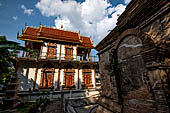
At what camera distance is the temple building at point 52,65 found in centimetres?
1119

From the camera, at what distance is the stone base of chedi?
6.96 ft

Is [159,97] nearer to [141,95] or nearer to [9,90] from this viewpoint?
[141,95]

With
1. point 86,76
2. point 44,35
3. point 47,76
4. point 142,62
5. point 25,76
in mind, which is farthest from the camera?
point 86,76

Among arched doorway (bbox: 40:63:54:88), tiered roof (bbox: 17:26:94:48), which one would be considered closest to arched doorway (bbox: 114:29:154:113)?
arched doorway (bbox: 40:63:54:88)

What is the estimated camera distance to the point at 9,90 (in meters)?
7.20

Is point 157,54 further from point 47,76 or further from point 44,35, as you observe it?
point 44,35

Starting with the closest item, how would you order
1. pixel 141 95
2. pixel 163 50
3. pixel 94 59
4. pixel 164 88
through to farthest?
pixel 164 88, pixel 163 50, pixel 141 95, pixel 94 59

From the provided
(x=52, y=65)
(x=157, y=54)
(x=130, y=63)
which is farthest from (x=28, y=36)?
(x=157, y=54)

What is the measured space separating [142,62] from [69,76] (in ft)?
37.7

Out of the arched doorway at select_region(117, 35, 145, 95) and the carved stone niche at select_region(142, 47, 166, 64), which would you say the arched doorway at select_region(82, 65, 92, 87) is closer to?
the arched doorway at select_region(117, 35, 145, 95)

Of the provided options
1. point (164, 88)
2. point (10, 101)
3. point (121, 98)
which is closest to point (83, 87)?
point (10, 101)

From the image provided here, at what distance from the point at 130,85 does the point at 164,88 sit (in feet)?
4.21

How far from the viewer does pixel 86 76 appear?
14.1 metres

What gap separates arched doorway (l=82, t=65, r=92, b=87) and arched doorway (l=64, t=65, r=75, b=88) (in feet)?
6.29
